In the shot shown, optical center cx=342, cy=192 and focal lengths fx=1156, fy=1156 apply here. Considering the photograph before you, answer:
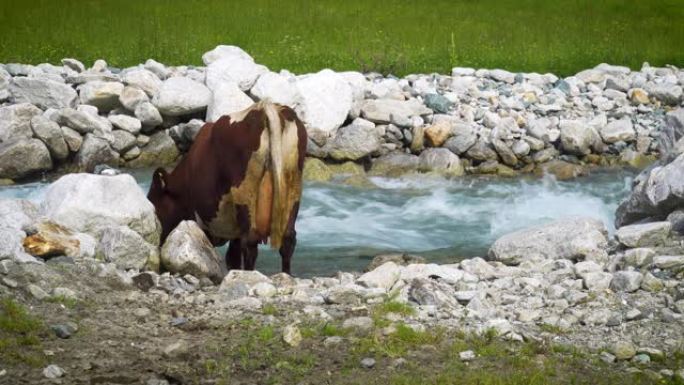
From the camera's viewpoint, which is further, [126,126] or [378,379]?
[126,126]

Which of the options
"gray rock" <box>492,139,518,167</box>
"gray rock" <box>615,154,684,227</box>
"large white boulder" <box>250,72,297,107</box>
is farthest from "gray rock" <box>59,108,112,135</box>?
"gray rock" <box>615,154,684,227</box>

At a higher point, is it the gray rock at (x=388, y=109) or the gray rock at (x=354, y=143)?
the gray rock at (x=388, y=109)

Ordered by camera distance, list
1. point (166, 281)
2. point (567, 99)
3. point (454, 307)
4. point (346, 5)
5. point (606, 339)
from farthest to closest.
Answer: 1. point (346, 5)
2. point (567, 99)
3. point (166, 281)
4. point (454, 307)
5. point (606, 339)

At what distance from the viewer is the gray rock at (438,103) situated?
21.4 m

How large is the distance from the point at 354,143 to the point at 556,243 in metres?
8.41

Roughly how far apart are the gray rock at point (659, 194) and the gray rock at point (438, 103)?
29.4ft

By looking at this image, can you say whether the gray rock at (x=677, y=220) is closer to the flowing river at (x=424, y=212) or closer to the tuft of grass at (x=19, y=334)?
the flowing river at (x=424, y=212)

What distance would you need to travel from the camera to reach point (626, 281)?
372 inches

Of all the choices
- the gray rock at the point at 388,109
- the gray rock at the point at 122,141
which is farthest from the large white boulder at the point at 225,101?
the gray rock at the point at 388,109

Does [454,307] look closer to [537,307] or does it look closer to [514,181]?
[537,307]

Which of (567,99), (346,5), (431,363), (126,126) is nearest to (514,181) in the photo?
(567,99)

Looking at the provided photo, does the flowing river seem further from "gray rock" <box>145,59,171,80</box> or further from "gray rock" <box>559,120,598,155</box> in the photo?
"gray rock" <box>145,59,171,80</box>

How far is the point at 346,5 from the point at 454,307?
25754 millimetres

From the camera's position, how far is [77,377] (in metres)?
7.34
